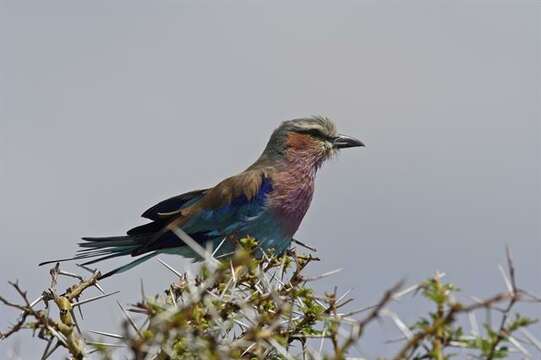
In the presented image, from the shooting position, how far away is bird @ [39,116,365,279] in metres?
6.22

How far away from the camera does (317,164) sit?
7.30 metres

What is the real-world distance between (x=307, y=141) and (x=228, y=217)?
110 centimetres

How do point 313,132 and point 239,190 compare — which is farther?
point 313,132

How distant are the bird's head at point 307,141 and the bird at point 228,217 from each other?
0.15 meters

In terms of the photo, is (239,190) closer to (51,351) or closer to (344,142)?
(344,142)

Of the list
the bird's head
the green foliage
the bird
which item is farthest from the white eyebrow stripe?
the green foliage

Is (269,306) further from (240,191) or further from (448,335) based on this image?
(240,191)

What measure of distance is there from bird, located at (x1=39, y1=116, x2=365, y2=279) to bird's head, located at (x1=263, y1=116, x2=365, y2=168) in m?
0.15

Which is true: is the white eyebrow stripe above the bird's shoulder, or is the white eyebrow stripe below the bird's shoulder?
above

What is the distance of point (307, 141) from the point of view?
732 centimetres

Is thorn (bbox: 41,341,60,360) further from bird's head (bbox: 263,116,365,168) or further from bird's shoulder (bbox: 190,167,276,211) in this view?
bird's head (bbox: 263,116,365,168)

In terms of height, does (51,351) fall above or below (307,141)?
below

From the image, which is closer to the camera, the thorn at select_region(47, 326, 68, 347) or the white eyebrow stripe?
the thorn at select_region(47, 326, 68, 347)

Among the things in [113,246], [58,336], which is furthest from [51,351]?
[113,246]
